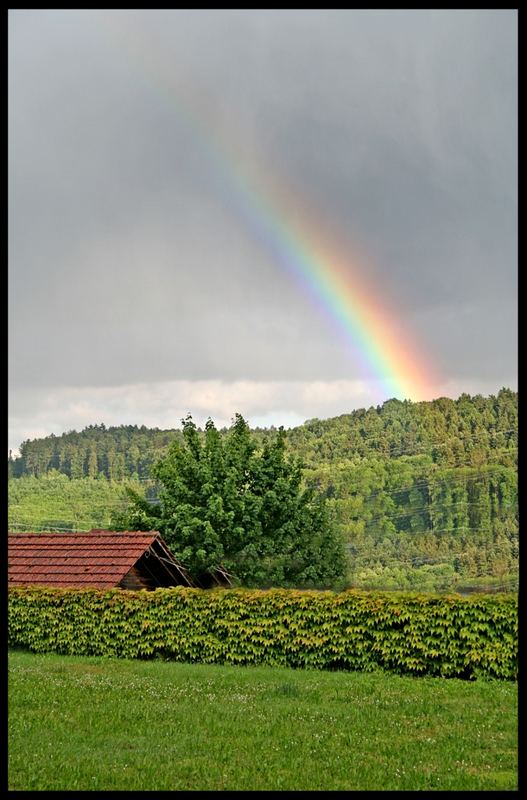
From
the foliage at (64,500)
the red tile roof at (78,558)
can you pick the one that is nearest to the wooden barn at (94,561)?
the red tile roof at (78,558)

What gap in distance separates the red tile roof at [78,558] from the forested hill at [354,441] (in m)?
56.0

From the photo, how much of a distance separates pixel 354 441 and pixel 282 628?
67.6 meters

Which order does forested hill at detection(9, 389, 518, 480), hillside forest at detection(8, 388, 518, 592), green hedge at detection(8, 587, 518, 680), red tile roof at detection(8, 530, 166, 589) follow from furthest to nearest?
forested hill at detection(9, 389, 518, 480) → hillside forest at detection(8, 388, 518, 592) → red tile roof at detection(8, 530, 166, 589) → green hedge at detection(8, 587, 518, 680)

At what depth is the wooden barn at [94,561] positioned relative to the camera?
2338cm

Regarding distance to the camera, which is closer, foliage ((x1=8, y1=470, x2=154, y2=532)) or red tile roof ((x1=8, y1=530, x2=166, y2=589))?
red tile roof ((x1=8, y1=530, x2=166, y2=589))

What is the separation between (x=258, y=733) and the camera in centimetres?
1000

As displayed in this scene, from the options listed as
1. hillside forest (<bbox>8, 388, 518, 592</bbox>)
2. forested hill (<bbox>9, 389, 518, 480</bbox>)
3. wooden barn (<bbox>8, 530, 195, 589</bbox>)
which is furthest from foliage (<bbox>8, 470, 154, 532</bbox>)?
wooden barn (<bbox>8, 530, 195, 589</bbox>)

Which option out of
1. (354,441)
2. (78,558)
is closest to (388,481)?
(354,441)

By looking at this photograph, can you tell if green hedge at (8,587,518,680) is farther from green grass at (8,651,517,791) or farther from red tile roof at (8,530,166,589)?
red tile roof at (8,530,166,589)

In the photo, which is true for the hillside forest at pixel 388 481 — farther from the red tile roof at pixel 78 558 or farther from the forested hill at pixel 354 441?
the red tile roof at pixel 78 558

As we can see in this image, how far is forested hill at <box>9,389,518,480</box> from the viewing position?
3312 inches

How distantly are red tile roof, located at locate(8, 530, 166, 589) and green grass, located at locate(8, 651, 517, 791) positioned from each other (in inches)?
292

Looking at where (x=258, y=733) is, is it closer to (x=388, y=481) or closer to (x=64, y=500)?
(x=64, y=500)
